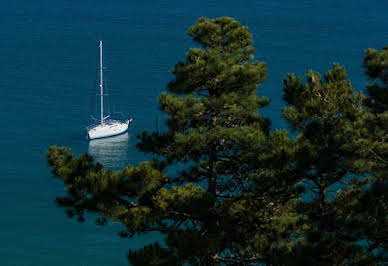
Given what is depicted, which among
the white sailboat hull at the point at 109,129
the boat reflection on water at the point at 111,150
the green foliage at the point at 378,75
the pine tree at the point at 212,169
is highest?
the green foliage at the point at 378,75

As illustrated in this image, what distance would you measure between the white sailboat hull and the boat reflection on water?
1.38 ft

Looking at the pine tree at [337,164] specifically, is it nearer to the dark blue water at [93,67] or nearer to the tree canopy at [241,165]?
the tree canopy at [241,165]

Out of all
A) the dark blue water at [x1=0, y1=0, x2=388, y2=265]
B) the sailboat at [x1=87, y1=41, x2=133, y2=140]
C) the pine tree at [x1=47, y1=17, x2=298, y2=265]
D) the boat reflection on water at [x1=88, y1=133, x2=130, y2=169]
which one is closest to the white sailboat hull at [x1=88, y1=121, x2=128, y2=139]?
the sailboat at [x1=87, y1=41, x2=133, y2=140]

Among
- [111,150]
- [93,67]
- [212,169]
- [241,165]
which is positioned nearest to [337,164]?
[241,165]

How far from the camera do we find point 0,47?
10006 centimetres

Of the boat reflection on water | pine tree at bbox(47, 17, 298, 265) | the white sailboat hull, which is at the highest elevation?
pine tree at bbox(47, 17, 298, 265)

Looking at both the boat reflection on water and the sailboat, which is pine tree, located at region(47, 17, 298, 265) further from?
the sailboat

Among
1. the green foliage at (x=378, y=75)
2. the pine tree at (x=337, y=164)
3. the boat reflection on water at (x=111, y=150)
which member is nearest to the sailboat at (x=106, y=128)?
the boat reflection on water at (x=111, y=150)

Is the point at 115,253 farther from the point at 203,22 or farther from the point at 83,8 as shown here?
the point at 83,8

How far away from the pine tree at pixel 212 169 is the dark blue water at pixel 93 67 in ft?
112

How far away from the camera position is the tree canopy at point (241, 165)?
609 inches

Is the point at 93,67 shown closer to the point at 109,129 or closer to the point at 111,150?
the point at 109,129

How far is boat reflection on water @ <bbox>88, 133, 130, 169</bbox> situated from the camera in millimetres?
66750

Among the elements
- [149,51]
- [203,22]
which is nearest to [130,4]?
[149,51]
